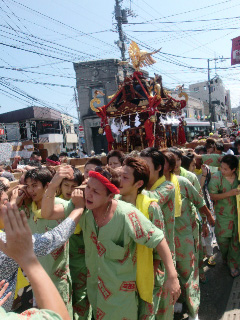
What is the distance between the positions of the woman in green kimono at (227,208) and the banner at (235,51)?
4.74 m

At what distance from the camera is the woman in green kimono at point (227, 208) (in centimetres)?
384

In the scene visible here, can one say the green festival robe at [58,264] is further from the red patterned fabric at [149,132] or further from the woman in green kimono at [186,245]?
the red patterned fabric at [149,132]

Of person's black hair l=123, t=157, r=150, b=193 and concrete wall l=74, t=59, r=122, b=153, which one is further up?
concrete wall l=74, t=59, r=122, b=153

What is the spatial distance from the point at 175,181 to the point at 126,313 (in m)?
1.50

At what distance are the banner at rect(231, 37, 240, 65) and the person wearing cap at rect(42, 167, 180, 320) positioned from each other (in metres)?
6.86

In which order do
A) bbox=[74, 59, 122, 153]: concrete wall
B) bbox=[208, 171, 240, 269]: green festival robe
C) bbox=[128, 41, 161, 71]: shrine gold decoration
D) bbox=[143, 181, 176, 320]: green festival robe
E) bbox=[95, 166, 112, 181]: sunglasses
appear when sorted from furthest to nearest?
1. bbox=[74, 59, 122, 153]: concrete wall
2. bbox=[128, 41, 161, 71]: shrine gold decoration
3. bbox=[208, 171, 240, 269]: green festival robe
4. bbox=[143, 181, 176, 320]: green festival robe
5. bbox=[95, 166, 112, 181]: sunglasses

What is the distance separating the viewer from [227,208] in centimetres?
393

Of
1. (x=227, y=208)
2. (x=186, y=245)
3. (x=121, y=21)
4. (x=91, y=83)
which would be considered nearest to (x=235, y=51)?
(x=227, y=208)

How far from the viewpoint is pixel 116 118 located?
9352 mm

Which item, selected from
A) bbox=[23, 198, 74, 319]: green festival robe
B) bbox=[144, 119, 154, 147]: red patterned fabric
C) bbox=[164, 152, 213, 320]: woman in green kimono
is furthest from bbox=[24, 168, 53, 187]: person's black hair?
bbox=[144, 119, 154, 147]: red patterned fabric

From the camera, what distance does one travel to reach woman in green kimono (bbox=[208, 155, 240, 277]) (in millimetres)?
3840

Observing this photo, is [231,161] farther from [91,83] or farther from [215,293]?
[91,83]

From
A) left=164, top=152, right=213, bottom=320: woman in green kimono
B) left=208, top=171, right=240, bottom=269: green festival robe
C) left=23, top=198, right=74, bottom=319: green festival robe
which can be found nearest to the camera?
left=23, top=198, right=74, bottom=319: green festival robe

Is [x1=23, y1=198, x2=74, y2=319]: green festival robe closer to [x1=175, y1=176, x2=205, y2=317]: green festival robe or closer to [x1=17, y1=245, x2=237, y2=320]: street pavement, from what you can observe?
[x1=175, y1=176, x2=205, y2=317]: green festival robe
